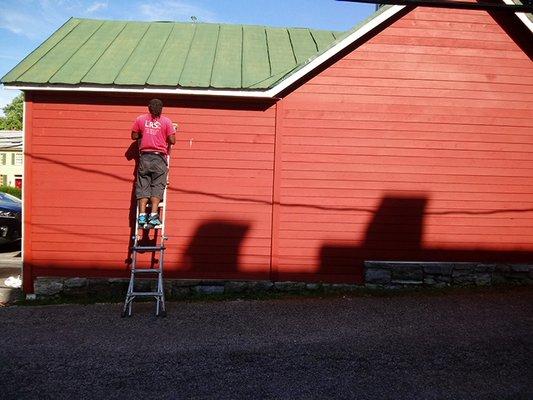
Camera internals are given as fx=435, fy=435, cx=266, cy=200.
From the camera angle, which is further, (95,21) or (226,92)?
(95,21)

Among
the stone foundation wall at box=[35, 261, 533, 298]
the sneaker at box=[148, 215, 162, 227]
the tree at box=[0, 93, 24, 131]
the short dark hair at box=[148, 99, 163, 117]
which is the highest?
the tree at box=[0, 93, 24, 131]

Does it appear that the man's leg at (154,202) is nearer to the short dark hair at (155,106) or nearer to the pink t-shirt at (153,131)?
the pink t-shirt at (153,131)

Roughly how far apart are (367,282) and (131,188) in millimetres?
4187

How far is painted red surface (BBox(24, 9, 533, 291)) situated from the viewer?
7074mm

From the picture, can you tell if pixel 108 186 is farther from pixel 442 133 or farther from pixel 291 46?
pixel 442 133

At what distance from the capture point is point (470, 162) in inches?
289

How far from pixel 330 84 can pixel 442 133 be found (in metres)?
2.05

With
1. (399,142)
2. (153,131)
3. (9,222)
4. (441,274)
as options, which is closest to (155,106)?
(153,131)

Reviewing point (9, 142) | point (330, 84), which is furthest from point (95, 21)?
point (9, 142)

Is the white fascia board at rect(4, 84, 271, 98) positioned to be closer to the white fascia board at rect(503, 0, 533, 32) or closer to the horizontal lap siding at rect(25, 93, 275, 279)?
the horizontal lap siding at rect(25, 93, 275, 279)

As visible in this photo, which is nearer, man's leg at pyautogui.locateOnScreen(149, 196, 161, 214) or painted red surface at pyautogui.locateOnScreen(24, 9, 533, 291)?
man's leg at pyautogui.locateOnScreen(149, 196, 161, 214)

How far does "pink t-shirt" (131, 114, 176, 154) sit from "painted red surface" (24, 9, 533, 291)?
2.07ft

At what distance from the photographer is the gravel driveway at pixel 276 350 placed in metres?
3.89

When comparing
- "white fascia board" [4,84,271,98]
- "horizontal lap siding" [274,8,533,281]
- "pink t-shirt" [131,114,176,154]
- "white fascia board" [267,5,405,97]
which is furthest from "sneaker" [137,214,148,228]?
"white fascia board" [267,5,405,97]
